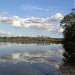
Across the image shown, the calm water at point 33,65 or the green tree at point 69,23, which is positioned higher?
the green tree at point 69,23

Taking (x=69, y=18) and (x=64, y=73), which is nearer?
(x=64, y=73)

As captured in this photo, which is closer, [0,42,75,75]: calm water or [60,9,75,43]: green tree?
[0,42,75,75]: calm water

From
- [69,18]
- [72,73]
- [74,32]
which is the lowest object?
[72,73]

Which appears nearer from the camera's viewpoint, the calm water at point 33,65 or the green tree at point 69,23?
the calm water at point 33,65

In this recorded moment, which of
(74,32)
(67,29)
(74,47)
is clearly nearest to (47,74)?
(74,47)

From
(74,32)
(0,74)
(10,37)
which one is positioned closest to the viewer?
(0,74)

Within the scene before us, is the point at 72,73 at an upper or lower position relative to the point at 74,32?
lower

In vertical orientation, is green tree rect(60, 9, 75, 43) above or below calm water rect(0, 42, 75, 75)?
above

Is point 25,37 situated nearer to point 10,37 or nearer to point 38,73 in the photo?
point 10,37

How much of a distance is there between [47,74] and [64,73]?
167 centimetres

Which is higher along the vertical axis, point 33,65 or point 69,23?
point 69,23

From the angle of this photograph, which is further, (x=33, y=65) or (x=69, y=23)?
(x=69, y=23)

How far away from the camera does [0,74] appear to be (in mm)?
20438

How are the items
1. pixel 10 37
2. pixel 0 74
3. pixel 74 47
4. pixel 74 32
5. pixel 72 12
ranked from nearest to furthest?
1. pixel 0 74
2. pixel 74 47
3. pixel 74 32
4. pixel 72 12
5. pixel 10 37
